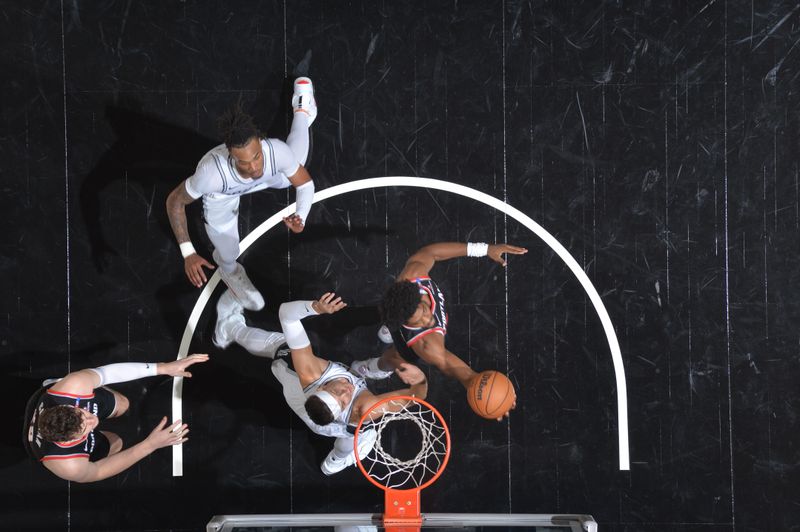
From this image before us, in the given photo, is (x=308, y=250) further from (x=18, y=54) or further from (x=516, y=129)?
(x=18, y=54)

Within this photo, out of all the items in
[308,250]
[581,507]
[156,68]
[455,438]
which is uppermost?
[156,68]

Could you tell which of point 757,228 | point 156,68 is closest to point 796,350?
point 757,228

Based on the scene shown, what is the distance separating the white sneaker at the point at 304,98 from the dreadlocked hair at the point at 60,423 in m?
3.01

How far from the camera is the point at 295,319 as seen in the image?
495 centimetres

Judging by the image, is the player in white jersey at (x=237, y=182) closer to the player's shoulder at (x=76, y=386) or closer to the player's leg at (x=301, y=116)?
the player's leg at (x=301, y=116)

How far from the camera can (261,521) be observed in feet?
17.1

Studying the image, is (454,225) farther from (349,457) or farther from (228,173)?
(349,457)

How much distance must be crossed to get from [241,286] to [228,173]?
117 cm

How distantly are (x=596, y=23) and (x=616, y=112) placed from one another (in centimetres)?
84

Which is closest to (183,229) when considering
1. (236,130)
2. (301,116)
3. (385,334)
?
(236,130)

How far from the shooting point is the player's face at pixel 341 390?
4953 mm

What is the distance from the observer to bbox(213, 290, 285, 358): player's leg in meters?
5.61

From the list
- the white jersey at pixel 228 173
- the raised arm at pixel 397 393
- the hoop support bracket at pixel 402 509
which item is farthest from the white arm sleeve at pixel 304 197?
the hoop support bracket at pixel 402 509

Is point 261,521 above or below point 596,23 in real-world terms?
below
